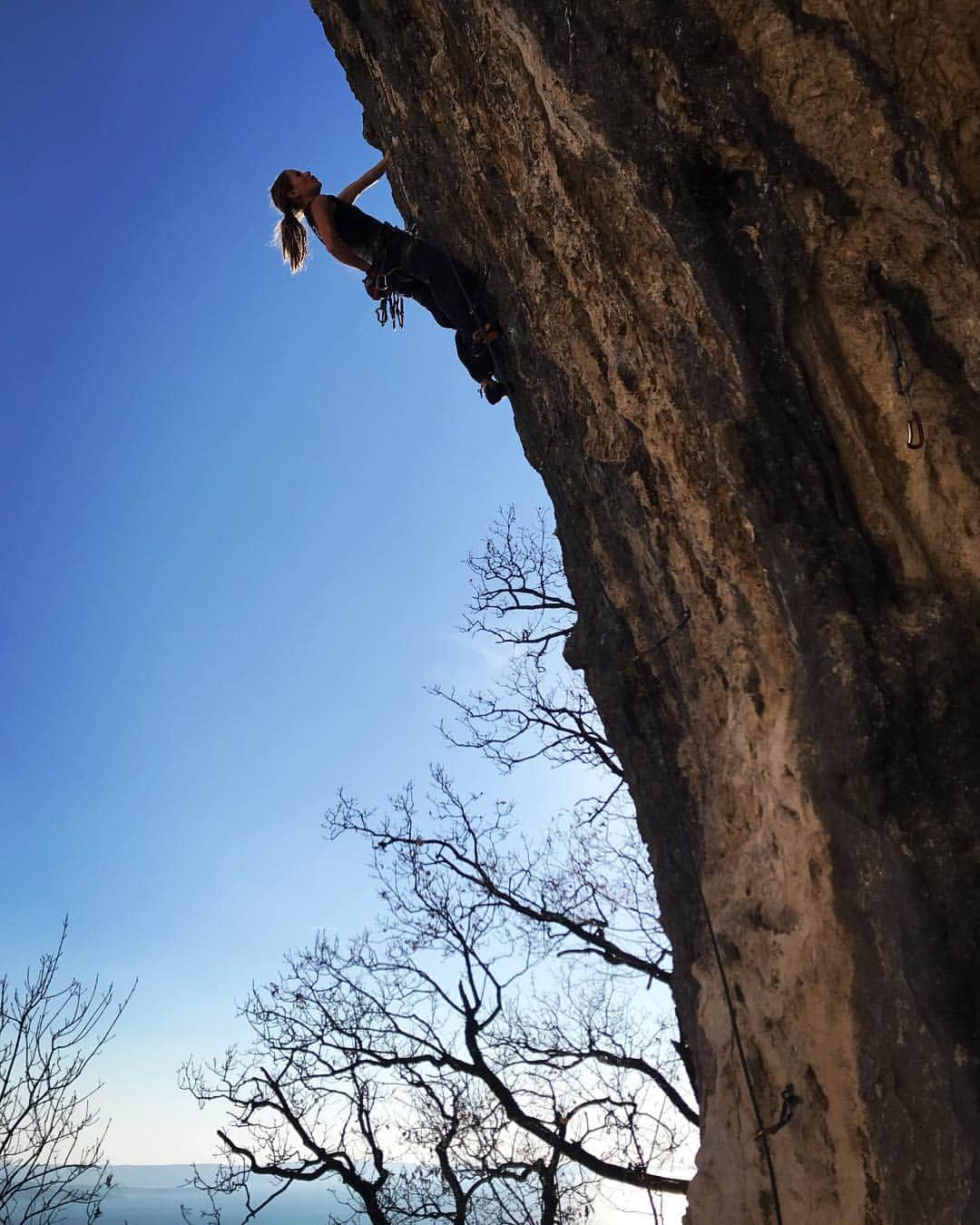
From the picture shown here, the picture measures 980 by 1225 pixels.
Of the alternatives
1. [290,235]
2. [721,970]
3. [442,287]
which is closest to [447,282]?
[442,287]

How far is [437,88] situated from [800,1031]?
4.90 metres

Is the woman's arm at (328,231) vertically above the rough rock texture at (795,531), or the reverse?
the woman's arm at (328,231)

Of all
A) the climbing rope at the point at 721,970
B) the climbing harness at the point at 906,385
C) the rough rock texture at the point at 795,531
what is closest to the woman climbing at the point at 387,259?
the rough rock texture at the point at 795,531

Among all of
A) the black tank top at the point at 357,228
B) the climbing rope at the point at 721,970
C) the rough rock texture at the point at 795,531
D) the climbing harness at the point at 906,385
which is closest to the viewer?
the rough rock texture at the point at 795,531

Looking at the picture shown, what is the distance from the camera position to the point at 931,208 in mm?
3379

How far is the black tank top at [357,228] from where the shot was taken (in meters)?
5.63

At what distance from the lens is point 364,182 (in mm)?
6074

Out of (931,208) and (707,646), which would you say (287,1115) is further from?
(931,208)

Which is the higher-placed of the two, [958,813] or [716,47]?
[716,47]

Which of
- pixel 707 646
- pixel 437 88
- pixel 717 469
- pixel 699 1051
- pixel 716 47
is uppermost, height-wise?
pixel 437 88

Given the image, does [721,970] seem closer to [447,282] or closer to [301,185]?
[447,282]

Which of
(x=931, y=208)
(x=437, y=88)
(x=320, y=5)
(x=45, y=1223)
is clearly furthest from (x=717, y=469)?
(x=45, y=1223)

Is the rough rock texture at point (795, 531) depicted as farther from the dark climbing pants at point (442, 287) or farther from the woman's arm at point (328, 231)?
the woman's arm at point (328, 231)

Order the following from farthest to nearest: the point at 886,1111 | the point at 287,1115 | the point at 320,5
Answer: the point at 287,1115 → the point at 320,5 → the point at 886,1111
